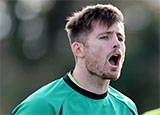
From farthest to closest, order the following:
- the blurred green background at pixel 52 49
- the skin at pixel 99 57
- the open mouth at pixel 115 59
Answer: the blurred green background at pixel 52 49 < the open mouth at pixel 115 59 < the skin at pixel 99 57

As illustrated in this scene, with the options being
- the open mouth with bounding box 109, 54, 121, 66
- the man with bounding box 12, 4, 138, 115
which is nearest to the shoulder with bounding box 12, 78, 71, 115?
the man with bounding box 12, 4, 138, 115

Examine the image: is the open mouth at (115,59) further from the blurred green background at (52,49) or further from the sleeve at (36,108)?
the blurred green background at (52,49)

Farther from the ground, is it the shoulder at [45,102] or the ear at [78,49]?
the ear at [78,49]

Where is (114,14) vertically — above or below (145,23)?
above

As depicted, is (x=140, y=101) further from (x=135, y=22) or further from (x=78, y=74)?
(x=78, y=74)

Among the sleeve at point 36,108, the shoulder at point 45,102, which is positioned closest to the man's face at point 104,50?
the shoulder at point 45,102

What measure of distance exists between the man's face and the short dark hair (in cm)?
8

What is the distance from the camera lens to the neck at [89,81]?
641 cm

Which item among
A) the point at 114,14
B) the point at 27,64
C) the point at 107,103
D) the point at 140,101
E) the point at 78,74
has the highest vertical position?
the point at 114,14

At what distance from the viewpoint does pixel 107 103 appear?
6.52 m

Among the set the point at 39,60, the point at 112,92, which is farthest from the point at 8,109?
the point at 112,92

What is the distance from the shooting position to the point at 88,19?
6.55 meters

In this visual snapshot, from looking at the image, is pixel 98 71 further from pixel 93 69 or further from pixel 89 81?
pixel 89 81

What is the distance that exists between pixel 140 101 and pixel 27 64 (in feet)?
32.9
